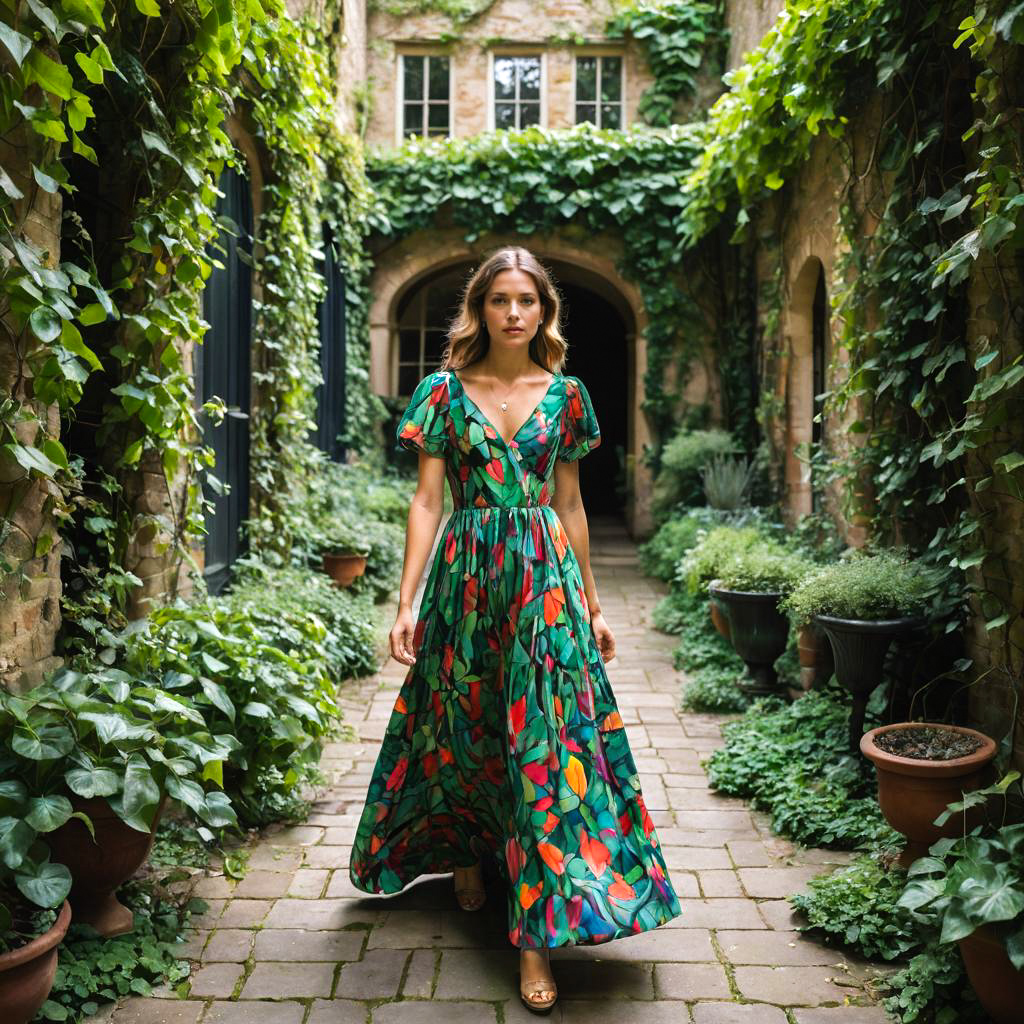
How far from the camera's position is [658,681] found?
5.96 m

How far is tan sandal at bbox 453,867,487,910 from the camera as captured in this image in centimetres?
310

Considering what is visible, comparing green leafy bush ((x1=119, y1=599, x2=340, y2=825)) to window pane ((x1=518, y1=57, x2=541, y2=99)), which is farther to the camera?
window pane ((x1=518, y1=57, x2=541, y2=99))

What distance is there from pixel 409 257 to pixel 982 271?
7.98 m

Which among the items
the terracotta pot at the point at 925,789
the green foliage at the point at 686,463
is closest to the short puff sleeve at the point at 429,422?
the terracotta pot at the point at 925,789

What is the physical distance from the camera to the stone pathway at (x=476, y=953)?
254cm

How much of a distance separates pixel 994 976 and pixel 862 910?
61 centimetres

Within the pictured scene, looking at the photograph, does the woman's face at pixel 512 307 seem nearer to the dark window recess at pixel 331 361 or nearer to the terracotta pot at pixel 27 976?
the terracotta pot at pixel 27 976

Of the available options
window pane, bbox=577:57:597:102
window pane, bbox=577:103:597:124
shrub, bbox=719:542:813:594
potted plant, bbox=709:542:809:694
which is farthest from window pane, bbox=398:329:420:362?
potted plant, bbox=709:542:809:694

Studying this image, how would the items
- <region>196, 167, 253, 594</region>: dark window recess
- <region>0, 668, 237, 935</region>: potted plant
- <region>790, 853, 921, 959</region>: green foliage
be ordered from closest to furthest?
1. <region>0, 668, 237, 935</region>: potted plant
2. <region>790, 853, 921, 959</region>: green foliage
3. <region>196, 167, 253, 594</region>: dark window recess

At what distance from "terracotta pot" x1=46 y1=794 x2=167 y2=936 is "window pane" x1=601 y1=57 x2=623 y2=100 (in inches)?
400

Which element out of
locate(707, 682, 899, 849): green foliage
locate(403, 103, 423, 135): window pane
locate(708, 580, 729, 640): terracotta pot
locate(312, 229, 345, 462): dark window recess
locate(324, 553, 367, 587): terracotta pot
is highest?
locate(403, 103, 423, 135): window pane

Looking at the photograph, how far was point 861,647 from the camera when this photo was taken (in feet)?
12.6

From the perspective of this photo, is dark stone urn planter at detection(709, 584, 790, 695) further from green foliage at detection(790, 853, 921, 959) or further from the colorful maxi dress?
the colorful maxi dress

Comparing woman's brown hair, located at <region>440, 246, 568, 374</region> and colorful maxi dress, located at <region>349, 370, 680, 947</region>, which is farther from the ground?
woman's brown hair, located at <region>440, 246, 568, 374</region>
